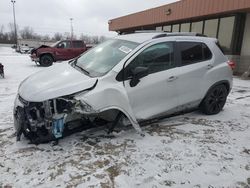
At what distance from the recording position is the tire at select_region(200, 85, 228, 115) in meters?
5.14

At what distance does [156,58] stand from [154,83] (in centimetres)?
47

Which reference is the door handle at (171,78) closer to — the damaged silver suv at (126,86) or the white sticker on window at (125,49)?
the damaged silver suv at (126,86)

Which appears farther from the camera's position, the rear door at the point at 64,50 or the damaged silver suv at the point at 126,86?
the rear door at the point at 64,50

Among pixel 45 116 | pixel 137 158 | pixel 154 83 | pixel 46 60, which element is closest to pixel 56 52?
pixel 46 60

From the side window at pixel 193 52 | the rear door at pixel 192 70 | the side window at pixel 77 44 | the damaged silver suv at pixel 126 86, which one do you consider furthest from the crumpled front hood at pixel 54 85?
the side window at pixel 77 44

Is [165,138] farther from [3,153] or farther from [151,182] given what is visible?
[3,153]

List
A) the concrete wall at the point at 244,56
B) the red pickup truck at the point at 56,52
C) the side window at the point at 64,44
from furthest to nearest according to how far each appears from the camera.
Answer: the side window at the point at 64,44 < the red pickup truck at the point at 56,52 < the concrete wall at the point at 244,56

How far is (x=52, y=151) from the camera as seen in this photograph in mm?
3527

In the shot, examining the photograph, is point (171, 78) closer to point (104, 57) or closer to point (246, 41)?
point (104, 57)

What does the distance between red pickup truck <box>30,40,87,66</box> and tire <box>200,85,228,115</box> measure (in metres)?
13.2

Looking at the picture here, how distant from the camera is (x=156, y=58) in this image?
168 inches

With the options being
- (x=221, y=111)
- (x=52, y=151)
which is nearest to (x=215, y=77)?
(x=221, y=111)

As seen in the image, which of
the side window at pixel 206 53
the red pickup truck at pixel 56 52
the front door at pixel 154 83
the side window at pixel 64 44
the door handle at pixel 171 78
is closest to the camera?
the front door at pixel 154 83

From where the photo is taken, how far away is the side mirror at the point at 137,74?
3771mm
